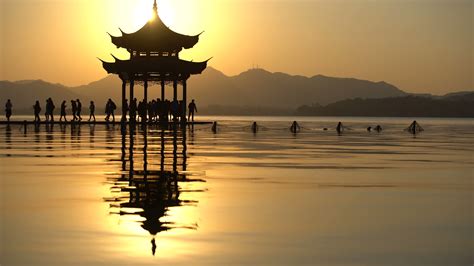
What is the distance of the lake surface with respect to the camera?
33.7ft

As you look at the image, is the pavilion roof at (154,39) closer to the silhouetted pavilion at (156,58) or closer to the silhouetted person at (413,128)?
the silhouetted pavilion at (156,58)

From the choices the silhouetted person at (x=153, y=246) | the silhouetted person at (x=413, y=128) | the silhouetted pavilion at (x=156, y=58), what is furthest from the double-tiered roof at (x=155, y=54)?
the silhouetted person at (x=153, y=246)

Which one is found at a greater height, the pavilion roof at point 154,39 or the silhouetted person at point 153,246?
the pavilion roof at point 154,39

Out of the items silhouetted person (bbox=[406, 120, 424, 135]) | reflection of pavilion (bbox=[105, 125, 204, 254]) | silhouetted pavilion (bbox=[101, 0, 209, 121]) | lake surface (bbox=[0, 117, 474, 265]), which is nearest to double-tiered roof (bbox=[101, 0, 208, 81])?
silhouetted pavilion (bbox=[101, 0, 209, 121])

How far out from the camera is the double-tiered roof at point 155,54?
72688 mm

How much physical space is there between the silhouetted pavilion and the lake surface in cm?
4675

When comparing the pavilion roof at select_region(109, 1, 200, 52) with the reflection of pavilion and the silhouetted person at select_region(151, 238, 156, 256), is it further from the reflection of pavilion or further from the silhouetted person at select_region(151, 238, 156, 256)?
the silhouetted person at select_region(151, 238, 156, 256)

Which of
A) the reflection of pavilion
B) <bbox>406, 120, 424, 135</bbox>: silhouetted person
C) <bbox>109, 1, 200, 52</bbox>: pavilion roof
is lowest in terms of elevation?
the reflection of pavilion

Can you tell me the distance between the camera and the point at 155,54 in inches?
2960

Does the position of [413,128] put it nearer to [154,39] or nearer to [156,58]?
[156,58]

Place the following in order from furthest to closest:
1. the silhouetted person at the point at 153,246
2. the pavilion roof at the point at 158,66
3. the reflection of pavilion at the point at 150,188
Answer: the pavilion roof at the point at 158,66
the reflection of pavilion at the point at 150,188
the silhouetted person at the point at 153,246

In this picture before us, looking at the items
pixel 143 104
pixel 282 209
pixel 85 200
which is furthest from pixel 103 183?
pixel 143 104

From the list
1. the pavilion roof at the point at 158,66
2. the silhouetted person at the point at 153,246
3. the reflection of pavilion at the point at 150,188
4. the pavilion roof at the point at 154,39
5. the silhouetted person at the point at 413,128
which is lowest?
the silhouetted person at the point at 153,246

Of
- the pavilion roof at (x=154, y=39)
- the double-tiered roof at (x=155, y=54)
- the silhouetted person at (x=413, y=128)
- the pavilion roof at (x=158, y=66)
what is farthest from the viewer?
the pavilion roof at (x=154, y=39)
